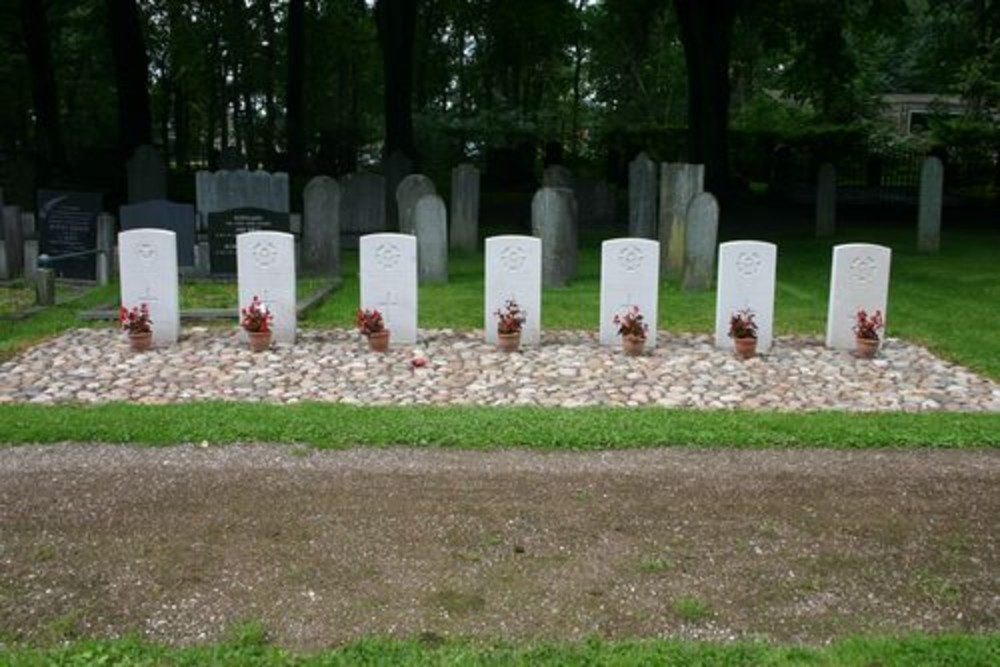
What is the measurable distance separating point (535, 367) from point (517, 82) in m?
39.4

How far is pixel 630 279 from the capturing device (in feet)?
35.2

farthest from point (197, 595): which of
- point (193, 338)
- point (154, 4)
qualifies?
point (154, 4)

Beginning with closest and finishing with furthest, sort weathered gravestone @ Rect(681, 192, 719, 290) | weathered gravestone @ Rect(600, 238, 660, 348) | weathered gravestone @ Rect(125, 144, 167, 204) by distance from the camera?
weathered gravestone @ Rect(600, 238, 660, 348) < weathered gravestone @ Rect(681, 192, 719, 290) < weathered gravestone @ Rect(125, 144, 167, 204)

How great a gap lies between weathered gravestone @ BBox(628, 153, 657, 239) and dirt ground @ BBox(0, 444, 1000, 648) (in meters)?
11.2

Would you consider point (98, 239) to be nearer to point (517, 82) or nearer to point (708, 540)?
point (708, 540)

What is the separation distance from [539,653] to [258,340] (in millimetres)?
6767

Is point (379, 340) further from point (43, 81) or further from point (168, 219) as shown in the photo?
point (43, 81)

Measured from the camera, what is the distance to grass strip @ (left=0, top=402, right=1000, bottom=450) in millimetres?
7379

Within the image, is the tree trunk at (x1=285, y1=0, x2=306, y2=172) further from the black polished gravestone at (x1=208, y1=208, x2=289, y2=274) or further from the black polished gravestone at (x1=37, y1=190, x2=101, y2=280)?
the black polished gravestone at (x1=208, y1=208, x2=289, y2=274)

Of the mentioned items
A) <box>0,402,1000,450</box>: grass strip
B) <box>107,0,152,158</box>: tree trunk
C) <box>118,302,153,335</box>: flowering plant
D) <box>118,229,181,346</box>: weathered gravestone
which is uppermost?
<box>107,0,152,158</box>: tree trunk

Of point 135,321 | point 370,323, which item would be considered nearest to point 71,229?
point 135,321

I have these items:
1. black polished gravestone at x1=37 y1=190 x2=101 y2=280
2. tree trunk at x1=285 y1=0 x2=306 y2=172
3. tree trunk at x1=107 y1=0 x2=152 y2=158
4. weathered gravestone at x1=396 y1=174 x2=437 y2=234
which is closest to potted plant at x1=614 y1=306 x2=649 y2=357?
weathered gravestone at x1=396 y1=174 x2=437 y2=234

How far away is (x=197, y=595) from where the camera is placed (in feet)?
16.1

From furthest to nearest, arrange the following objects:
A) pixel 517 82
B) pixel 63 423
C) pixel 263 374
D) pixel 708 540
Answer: pixel 517 82, pixel 263 374, pixel 63 423, pixel 708 540
